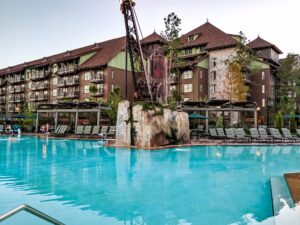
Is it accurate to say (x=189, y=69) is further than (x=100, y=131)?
Yes

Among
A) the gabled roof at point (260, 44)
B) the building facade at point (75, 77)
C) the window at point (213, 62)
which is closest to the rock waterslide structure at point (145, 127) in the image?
the building facade at point (75, 77)

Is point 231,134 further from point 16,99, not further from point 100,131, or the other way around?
point 16,99

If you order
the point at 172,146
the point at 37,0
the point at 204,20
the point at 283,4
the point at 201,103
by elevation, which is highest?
the point at 204,20

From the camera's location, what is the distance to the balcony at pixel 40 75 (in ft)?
192

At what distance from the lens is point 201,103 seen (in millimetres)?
29578

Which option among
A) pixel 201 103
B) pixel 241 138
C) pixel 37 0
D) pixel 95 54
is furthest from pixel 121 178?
pixel 95 54

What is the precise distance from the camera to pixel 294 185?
693cm

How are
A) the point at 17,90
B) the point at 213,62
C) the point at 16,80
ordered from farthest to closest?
the point at 16,80, the point at 17,90, the point at 213,62

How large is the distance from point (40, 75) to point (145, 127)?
1877 inches

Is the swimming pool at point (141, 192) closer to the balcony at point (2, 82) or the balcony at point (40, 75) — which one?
the balcony at point (40, 75)

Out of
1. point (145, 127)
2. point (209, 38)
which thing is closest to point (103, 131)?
point (145, 127)

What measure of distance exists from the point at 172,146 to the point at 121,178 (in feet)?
37.0

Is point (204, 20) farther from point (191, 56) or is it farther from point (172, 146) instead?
point (172, 146)

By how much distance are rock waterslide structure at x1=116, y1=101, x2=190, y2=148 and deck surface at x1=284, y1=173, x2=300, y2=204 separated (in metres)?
11.8
